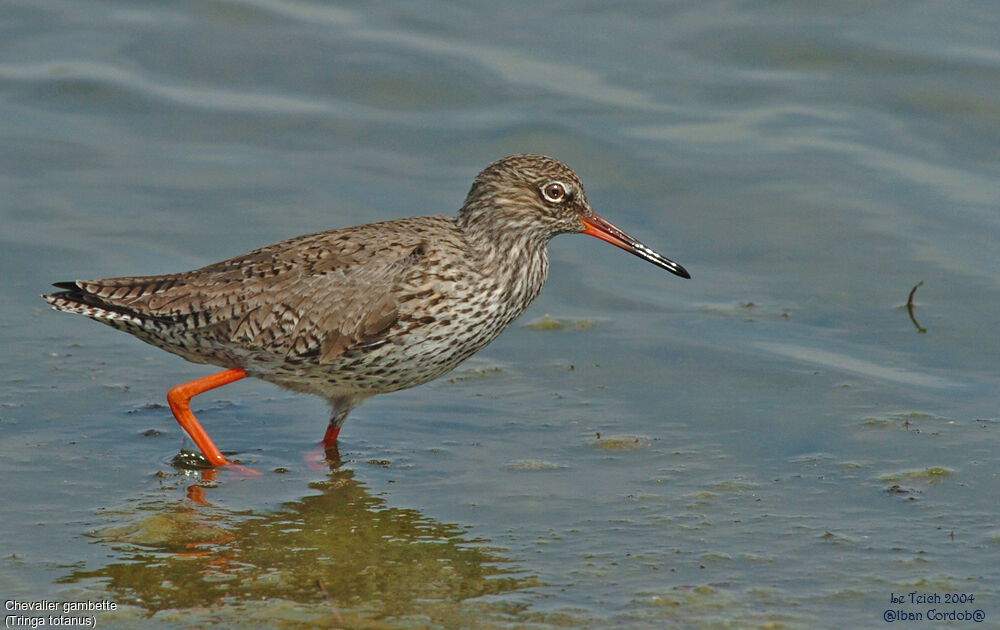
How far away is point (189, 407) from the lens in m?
8.12

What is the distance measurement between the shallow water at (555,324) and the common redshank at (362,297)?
50 centimetres

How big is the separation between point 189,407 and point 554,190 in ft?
8.01

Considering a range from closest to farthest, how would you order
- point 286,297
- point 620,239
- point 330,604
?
point 330,604 → point 286,297 → point 620,239

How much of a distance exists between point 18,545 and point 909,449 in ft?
15.3

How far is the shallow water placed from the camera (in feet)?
21.3

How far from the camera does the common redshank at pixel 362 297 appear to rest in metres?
7.74

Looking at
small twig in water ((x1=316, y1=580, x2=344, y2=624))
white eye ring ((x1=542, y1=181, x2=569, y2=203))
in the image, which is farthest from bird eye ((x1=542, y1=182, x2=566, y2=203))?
small twig in water ((x1=316, y1=580, x2=344, y2=624))

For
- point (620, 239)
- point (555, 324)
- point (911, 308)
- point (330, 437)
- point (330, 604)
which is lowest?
point (330, 604)

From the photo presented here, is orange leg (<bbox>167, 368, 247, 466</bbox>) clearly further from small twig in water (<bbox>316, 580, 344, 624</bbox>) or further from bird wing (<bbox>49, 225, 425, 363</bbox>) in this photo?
small twig in water (<bbox>316, 580, 344, 624</bbox>)

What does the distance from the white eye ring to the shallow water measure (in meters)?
1.28

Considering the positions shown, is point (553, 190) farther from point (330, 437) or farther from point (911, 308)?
point (911, 308)

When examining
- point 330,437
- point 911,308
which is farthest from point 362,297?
point 911,308

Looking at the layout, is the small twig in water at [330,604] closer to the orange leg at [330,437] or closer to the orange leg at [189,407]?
the orange leg at [189,407]

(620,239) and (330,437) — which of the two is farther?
(620,239)
